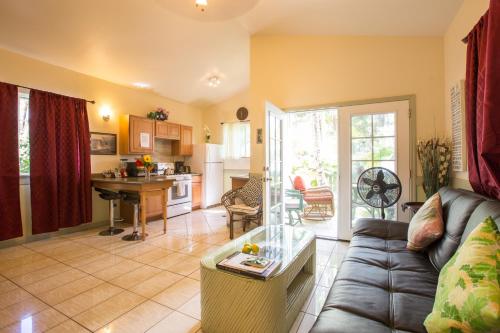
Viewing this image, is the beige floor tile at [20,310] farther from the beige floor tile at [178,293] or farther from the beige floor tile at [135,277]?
the beige floor tile at [178,293]

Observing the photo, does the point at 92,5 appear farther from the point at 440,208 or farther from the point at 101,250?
the point at 440,208

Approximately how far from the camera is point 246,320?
1.46 m

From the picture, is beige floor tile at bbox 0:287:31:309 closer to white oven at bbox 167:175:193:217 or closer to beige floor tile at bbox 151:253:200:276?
beige floor tile at bbox 151:253:200:276

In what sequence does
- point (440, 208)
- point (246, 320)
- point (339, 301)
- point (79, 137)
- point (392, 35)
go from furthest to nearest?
point (79, 137) → point (392, 35) → point (440, 208) → point (246, 320) → point (339, 301)

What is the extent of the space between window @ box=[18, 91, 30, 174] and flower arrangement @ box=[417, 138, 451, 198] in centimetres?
505

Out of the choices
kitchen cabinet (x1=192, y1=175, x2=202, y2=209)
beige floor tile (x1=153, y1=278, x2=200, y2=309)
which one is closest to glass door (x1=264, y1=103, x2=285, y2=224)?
beige floor tile (x1=153, y1=278, x2=200, y2=309)

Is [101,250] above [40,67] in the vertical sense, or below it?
below

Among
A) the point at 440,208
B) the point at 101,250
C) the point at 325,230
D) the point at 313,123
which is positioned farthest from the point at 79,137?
the point at 313,123

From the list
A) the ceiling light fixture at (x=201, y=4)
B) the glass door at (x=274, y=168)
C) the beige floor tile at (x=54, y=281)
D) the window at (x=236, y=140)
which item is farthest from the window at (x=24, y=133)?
the window at (x=236, y=140)

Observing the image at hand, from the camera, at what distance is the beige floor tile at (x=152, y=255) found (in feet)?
9.24

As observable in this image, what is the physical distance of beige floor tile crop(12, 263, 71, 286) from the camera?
91.2 inches

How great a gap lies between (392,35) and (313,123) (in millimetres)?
4002

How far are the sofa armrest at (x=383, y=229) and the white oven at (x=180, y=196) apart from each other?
3.44 metres

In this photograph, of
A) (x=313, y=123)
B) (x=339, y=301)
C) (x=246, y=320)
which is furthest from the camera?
(x=313, y=123)
